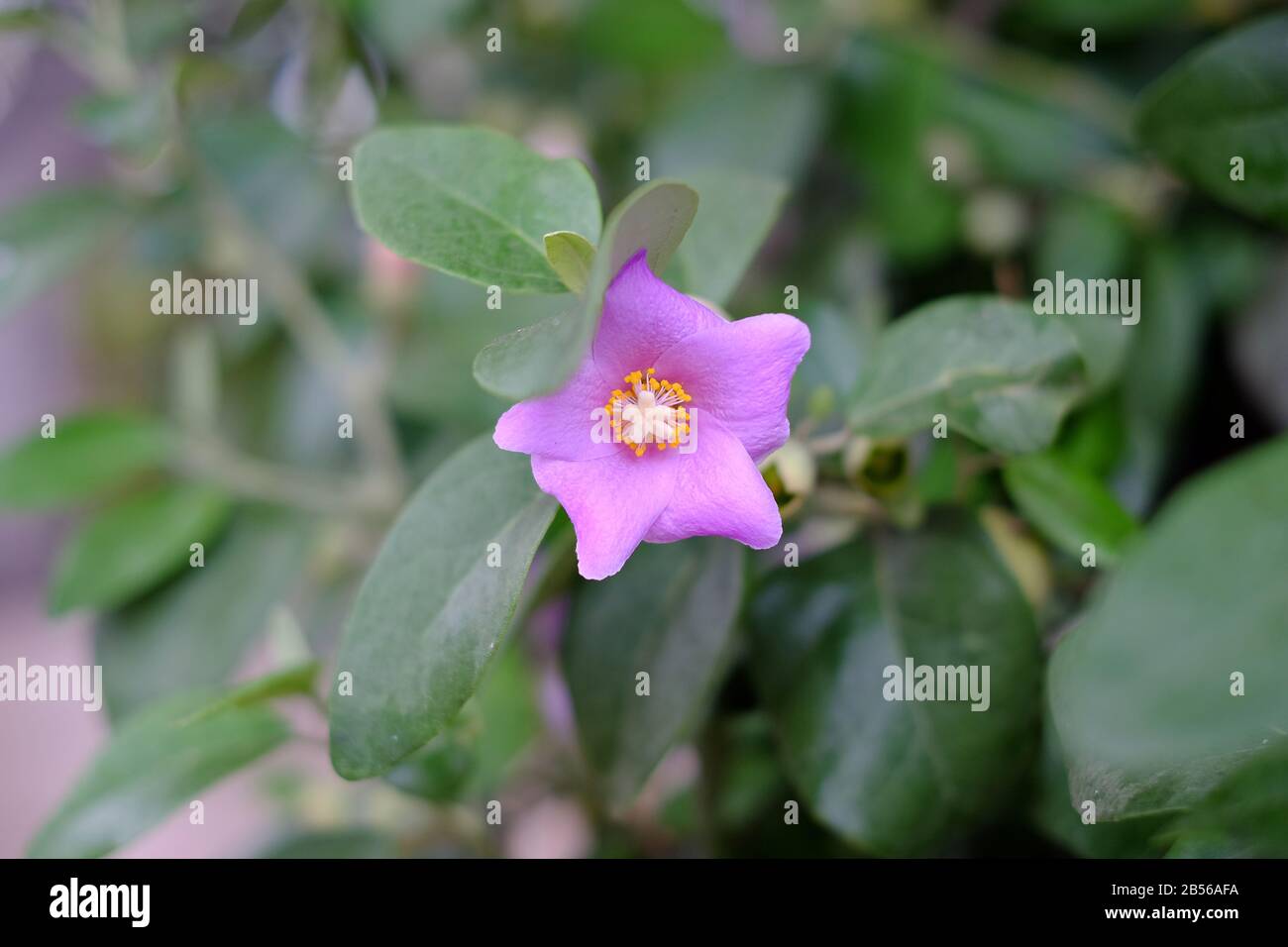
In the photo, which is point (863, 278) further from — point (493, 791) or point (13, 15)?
point (13, 15)

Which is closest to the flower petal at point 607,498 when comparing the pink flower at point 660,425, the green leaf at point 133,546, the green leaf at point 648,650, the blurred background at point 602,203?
the pink flower at point 660,425

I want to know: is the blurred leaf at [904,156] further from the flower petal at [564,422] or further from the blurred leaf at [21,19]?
the blurred leaf at [21,19]

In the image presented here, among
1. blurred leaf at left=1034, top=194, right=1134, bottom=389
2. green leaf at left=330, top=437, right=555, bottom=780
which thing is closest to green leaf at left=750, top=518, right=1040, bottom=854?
green leaf at left=330, top=437, right=555, bottom=780

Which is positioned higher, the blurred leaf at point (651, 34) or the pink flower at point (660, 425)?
the blurred leaf at point (651, 34)

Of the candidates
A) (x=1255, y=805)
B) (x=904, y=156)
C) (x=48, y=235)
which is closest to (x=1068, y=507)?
(x=1255, y=805)

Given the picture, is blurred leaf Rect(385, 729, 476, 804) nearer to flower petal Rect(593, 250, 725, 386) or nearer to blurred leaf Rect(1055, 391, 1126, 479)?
flower petal Rect(593, 250, 725, 386)

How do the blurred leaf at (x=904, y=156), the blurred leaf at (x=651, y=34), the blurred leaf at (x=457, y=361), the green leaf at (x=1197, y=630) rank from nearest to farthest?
the green leaf at (x=1197, y=630) < the blurred leaf at (x=457, y=361) < the blurred leaf at (x=904, y=156) < the blurred leaf at (x=651, y=34)
